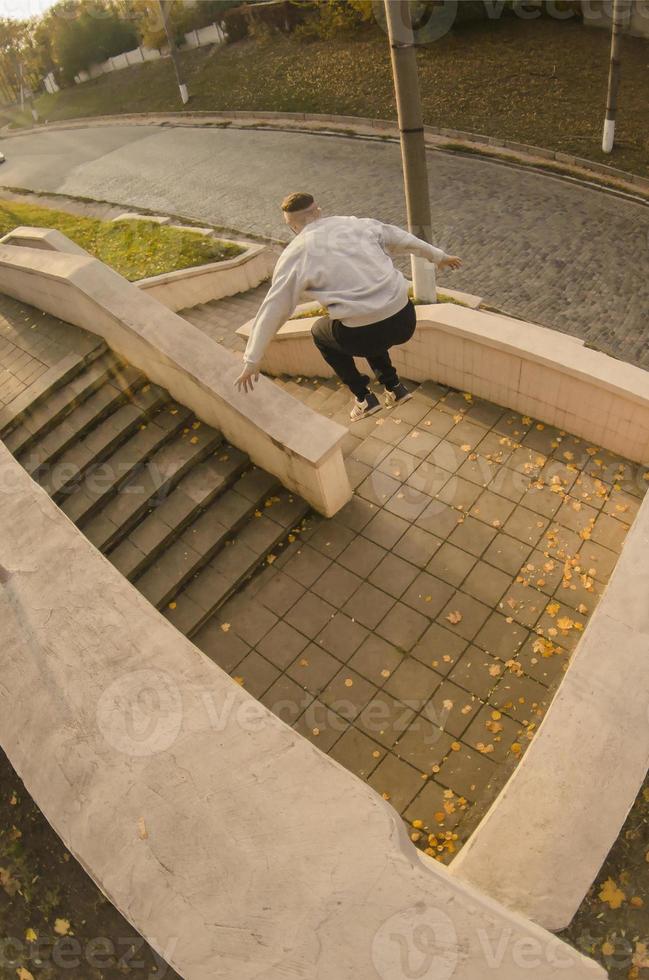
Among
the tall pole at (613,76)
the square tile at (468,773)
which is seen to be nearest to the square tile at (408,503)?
the square tile at (468,773)

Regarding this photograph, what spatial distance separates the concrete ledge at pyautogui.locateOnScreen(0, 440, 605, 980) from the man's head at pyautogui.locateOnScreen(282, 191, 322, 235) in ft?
9.91

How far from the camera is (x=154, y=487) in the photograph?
6266mm

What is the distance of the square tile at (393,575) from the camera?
18.2 ft

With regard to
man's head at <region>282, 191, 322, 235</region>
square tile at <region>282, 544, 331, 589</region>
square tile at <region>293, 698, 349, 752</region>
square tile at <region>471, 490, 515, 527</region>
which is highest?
man's head at <region>282, 191, 322, 235</region>

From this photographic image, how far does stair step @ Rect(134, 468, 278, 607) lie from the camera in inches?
227

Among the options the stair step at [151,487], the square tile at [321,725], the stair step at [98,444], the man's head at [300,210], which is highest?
the man's head at [300,210]

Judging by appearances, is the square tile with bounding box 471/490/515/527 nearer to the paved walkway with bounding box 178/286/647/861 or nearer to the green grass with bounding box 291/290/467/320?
the paved walkway with bounding box 178/286/647/861

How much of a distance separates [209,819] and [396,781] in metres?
1.94

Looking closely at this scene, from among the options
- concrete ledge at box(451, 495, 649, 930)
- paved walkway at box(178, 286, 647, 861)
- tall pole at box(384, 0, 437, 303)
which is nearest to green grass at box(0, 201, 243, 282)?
tall pole at box(384, 0, 437, 303)

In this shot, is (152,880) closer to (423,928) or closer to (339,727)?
(423,928)

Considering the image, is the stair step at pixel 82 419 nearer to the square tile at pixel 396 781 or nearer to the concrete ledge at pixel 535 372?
the concrete ledge at pixel 535 372

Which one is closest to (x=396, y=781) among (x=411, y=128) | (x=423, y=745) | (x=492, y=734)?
(x=423, y=745)

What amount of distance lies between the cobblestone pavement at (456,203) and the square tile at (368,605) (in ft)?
23.5

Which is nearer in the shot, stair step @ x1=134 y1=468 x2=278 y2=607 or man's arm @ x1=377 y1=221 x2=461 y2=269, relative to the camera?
man's arm @ x1=377 y1=221 x2=461 y2=269
